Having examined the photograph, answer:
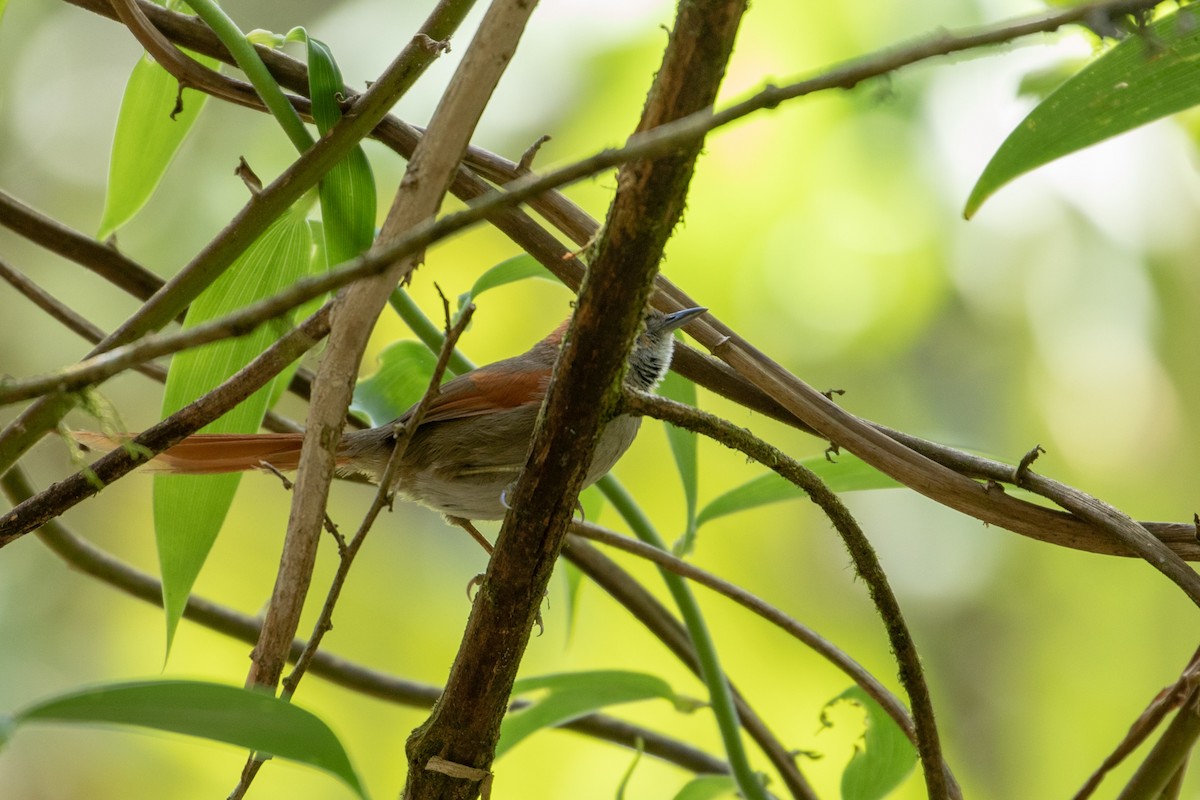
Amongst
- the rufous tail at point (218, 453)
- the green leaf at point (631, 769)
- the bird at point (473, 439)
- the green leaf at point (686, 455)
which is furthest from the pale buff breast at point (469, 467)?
the green leaf at point (631, 769)

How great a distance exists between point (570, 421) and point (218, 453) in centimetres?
98

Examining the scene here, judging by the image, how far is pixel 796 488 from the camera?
1.77 m

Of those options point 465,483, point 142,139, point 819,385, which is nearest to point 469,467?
point 465,483

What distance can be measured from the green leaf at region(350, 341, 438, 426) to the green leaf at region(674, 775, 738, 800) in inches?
37.0

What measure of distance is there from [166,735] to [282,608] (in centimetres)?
41

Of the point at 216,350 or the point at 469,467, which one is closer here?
the point at 216,350

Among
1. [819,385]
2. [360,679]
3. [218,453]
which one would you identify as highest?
[819,385]

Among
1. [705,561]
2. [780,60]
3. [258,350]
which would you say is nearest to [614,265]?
[258,350]

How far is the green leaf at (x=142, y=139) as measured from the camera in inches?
71.2

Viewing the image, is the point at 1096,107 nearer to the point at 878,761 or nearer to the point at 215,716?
the point at 878,761

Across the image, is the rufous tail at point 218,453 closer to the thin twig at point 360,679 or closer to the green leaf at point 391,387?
the green leaf at point 391,387

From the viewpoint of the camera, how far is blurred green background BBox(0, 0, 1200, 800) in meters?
4.03

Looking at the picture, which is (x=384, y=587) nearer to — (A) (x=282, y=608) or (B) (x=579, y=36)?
(B) (x=579, y=36)

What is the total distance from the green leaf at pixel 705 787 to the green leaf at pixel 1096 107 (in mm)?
1123
